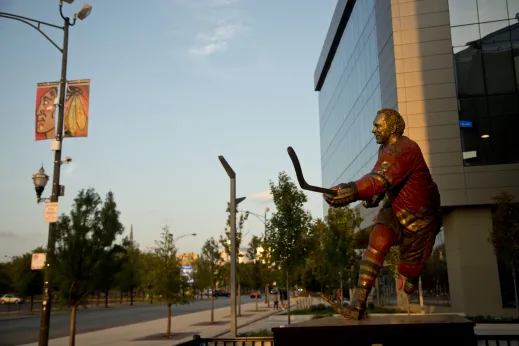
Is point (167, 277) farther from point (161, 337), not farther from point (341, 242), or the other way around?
point (341, 242)

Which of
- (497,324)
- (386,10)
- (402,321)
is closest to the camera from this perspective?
(402,321)

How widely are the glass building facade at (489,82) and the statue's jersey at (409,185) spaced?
23.2 meters

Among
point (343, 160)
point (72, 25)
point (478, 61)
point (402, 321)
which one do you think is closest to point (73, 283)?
point (72, 25)

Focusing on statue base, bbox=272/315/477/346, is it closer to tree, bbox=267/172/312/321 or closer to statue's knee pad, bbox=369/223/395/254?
statue's knee pad, bbox=369/223/395/254

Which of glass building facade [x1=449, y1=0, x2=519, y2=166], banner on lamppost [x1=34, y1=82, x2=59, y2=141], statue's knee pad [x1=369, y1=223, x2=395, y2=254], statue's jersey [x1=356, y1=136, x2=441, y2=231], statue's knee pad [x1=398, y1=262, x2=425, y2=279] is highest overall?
glass building facade [x1=449, y1=0, x2=519, y2=166]

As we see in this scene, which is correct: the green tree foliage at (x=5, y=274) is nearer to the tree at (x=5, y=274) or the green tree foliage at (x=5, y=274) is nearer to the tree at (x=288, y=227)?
the tree at (x=5, y=274)

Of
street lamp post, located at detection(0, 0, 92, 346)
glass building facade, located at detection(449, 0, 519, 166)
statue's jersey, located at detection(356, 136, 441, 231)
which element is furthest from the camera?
glass building facade, located at detection(449, 0, 519, 166)

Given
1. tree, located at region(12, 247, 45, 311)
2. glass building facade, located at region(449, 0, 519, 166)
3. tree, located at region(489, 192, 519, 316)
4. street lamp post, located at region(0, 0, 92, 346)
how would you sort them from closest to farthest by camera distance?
1. street lamp post, located at region(0, 0, 92, 346)
2. tree, located at region(489, 192, 519, 316)
3. glass building facade, located at region(449, 0, 519, 166)
4. tree, located at region(12, 247, 45, 311)

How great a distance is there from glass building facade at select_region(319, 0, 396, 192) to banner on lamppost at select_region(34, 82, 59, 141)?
2140cm

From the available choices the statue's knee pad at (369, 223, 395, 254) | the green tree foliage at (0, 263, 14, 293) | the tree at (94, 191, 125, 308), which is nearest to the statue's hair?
the statue's knee pad at (369, 223, 395, 254)

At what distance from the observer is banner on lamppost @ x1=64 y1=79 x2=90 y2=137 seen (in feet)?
38.6

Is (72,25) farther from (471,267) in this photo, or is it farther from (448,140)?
(471,267)

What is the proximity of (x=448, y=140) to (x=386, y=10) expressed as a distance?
917 centimetres

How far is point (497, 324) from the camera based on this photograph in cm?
2158
